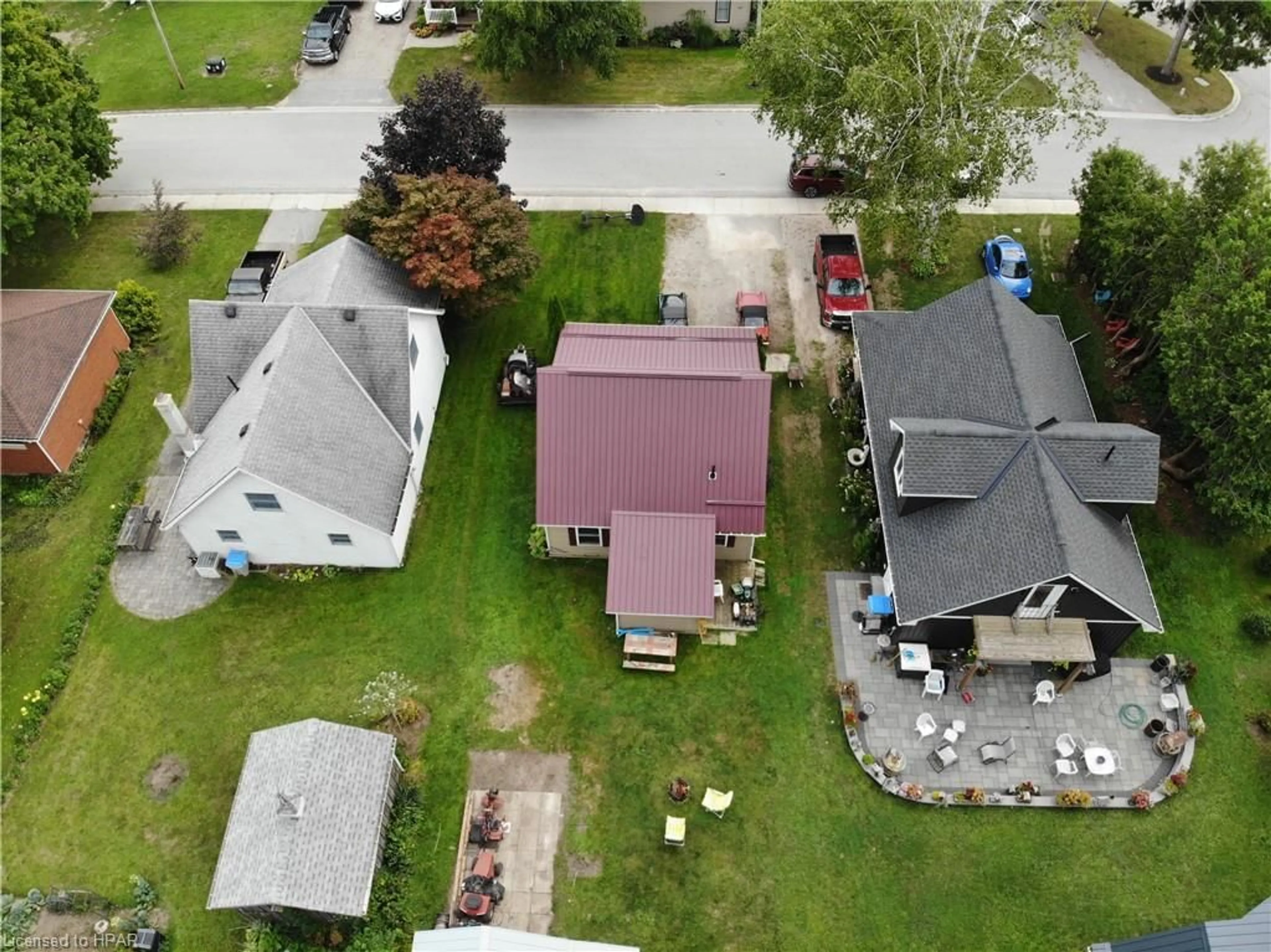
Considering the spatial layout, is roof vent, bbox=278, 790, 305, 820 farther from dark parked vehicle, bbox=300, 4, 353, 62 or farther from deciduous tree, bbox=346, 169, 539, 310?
dark parked vehicle, bbox=300, 4, 353, 62

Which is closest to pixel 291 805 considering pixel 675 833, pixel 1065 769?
pixel 675 833

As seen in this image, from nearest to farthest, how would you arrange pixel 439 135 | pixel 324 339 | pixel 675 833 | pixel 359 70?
pixel 675 833 < pixel 324 339 < pixel 439 135 < pixel 359 70

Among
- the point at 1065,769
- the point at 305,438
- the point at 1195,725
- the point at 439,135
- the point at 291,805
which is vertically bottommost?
the point at 1065,769

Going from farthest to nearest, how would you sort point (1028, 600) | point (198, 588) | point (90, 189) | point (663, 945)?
1. point (90, 189)
2. point (198, 588)
3. point (1028, 600)
4. point (663, 945)

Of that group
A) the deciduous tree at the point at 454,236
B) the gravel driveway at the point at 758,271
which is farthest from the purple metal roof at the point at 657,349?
the gravel driveway at the point at 758,271

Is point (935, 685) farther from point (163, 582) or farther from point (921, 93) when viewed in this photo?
point (163, 582)

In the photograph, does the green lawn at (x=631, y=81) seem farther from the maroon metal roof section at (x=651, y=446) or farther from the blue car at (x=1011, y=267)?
the maroon metal roof section at (x=651, y=446)

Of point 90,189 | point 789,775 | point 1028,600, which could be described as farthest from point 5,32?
point 1028,600

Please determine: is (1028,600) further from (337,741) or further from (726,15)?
(726,15)
